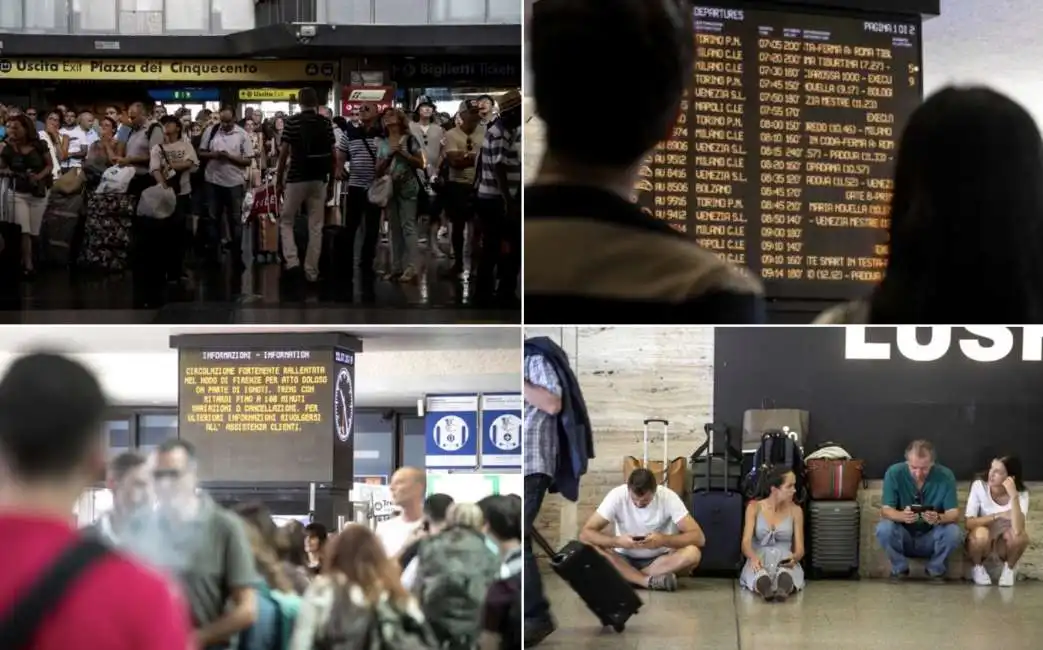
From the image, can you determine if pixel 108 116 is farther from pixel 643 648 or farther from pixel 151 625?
pixel 643 648

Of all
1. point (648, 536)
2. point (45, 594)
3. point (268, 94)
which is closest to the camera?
point (45, 594)

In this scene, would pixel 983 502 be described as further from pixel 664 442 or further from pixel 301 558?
pixel 301 558

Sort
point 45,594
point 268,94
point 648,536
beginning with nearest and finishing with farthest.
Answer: point 45,594 → point 268,94 → point 648,536

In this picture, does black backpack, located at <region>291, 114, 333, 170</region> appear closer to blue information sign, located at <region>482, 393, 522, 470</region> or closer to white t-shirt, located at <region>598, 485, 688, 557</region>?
blue information sign, located at <region>482, 393, 522, 470</region>

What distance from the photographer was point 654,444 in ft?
13.3

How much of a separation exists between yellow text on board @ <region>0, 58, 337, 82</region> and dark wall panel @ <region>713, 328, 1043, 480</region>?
4.62 ft

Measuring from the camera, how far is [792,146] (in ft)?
13.5

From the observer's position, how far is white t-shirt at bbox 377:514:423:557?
13.3ft

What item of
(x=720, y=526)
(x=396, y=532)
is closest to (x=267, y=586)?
(x=396, y=532)

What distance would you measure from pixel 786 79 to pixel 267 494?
6.42 ft

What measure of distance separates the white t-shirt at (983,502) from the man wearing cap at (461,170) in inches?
64.3

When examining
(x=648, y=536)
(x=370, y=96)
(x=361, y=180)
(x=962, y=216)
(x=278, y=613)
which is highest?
(x=370, y=96)

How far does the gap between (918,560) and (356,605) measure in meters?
1.64

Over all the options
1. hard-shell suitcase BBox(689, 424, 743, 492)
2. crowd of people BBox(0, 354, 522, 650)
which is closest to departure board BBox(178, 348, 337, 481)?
crowd of people BBox(0, 354, 522, 650)
